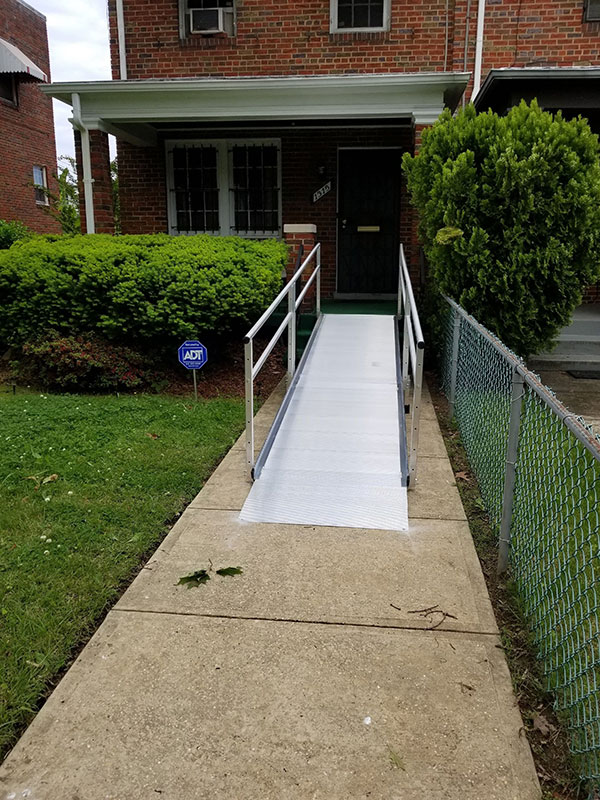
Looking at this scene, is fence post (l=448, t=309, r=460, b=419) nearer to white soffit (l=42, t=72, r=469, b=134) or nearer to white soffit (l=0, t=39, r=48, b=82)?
white soffit (l=42, t=72, r=469, b=134)

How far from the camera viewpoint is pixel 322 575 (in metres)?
3.30

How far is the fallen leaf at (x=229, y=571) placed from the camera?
130 inches

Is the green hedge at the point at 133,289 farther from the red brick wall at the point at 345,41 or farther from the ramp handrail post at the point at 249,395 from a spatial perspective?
the red brick wall at the point at 345,41

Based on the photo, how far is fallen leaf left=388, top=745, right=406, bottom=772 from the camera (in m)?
2.12

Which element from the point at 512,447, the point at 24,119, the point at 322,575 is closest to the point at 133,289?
the point at 322,575

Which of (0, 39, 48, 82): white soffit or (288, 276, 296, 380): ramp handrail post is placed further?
(0, 39, 48, 82): white soffit

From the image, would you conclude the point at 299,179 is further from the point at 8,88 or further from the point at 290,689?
the point at 8,88

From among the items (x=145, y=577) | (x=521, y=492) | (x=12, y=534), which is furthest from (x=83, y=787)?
(x=521, y=492)

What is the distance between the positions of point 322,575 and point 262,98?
7.28 meters

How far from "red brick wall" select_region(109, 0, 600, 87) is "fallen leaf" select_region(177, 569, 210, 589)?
361 inches

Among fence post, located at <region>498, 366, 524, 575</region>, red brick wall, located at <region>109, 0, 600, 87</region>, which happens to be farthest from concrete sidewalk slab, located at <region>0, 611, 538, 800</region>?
red brick wall, located at <region>109, 0, 600, 87</region>

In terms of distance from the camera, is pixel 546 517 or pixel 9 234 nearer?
pixel 546 517

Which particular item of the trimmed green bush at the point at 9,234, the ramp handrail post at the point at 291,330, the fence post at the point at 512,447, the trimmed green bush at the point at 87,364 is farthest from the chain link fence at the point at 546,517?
the trimmed green bush at the point at 9,234

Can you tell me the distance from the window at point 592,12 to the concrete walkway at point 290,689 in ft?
31.6
